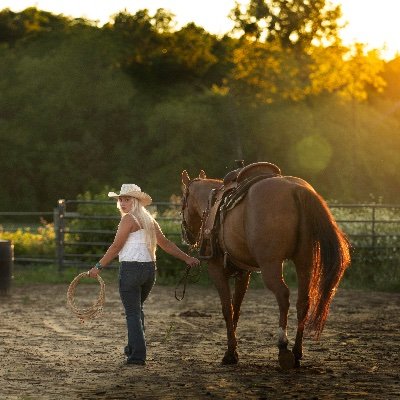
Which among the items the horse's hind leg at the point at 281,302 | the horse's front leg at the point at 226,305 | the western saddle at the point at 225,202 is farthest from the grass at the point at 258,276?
the horse's hind leg at the point at 281,302

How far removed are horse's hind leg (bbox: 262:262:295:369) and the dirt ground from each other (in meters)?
0.11

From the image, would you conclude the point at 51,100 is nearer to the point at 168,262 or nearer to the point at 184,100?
the point at 184,100

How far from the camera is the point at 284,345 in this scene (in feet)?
27.8

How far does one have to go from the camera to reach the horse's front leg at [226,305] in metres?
9.08

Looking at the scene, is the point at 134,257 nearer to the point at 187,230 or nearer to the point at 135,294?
the point at 135,294

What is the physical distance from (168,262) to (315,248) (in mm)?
11158

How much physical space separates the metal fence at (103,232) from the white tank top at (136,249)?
1082 centimetres

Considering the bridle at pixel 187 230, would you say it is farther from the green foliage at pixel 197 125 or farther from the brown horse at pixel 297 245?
the green foliage at pixel 197 125

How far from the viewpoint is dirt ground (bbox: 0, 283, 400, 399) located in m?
7.60

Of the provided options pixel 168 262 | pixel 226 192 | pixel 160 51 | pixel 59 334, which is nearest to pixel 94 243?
pixel 168 262

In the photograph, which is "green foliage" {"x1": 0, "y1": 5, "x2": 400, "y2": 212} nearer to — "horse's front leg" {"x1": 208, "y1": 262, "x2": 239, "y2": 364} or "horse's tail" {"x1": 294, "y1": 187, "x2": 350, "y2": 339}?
"horse's front leg" {"x1": 208, "y1": 262, "x2": 239, "y2": 364}

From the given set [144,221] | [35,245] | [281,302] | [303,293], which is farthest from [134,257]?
[35,245]

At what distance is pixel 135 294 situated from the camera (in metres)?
9.09

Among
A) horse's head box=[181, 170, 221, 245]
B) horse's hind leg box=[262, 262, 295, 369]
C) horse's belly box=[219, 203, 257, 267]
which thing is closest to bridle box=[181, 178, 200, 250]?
horse's head box=[181, 170, 221, 245]
